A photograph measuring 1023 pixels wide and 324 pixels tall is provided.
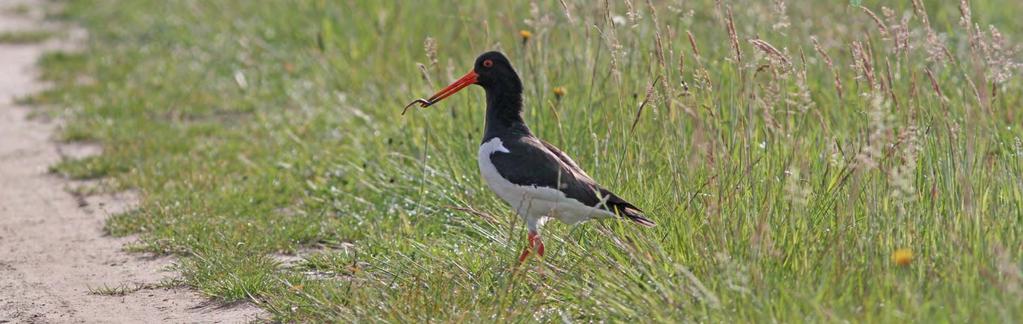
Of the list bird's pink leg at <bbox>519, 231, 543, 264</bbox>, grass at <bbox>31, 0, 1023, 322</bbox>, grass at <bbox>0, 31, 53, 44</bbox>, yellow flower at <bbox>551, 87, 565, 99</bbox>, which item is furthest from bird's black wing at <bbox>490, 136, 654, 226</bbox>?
grass at <bbox>0, 31, 53, 44</bbox>

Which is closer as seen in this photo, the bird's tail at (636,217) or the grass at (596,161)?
the grass at (596,161)

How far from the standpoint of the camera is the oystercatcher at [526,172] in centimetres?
530

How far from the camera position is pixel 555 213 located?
18.1 feet

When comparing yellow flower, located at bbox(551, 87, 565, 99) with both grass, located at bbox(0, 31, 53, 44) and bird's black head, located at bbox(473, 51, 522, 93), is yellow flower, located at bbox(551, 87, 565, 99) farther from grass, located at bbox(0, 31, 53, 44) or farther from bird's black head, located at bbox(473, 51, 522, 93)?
grass, located at bbox(0, 31, 53, 44)

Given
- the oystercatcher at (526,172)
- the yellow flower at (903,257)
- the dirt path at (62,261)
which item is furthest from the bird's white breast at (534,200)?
the yellow flower at (903,257)

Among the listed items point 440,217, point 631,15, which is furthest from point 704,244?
point 440,217

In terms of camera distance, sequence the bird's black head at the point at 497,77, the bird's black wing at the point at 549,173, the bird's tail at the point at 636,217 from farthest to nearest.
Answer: the bird's black head at the point at 497,77 → the bird's black wing at the point at 549,173 → the bird's tail at the point at 636,217

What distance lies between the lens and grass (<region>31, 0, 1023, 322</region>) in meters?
4.43

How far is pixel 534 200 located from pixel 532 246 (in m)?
0.19

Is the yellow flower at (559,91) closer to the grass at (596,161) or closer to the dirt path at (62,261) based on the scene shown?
the grass at (596,161)

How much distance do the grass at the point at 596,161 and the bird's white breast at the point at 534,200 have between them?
9cm

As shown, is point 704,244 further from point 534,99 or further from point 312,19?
point 312,19

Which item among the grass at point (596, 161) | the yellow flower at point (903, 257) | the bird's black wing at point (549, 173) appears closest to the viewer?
the yellow flower at point (903, 257)

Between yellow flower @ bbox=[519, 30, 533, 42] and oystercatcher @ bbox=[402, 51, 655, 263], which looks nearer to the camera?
oystercatcher @ bbox=[402, 51, 655, 263]
